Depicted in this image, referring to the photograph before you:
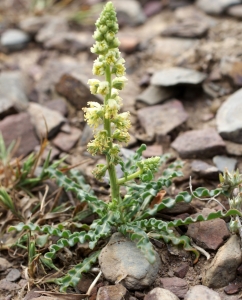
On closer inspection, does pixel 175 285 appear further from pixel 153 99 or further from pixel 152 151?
pixel 153 99

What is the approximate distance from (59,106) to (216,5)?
7.78ft

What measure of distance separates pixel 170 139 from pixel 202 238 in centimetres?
133

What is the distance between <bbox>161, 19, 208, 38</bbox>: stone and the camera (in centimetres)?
563

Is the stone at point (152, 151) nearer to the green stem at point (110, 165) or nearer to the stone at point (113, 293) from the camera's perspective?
the green stem at point (110, 165)

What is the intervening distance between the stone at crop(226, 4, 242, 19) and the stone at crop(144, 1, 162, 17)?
993mm

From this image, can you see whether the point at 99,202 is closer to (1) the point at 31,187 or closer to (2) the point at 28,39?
(1) the point at 31,187

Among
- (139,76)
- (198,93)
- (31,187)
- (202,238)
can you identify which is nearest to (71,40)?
(139,76)

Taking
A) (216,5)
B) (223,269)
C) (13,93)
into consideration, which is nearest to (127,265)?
(223,269)

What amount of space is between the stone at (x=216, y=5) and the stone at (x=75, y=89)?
195 cm

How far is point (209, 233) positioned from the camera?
11.0ft

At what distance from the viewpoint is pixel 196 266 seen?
329 cm

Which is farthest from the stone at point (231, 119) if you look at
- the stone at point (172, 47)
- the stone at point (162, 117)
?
the stone at point (172, 47)

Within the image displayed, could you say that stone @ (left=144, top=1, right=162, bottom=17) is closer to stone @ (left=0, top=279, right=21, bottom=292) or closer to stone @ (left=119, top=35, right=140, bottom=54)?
stone @ (left=119, top=35, right=140, bottom=54)

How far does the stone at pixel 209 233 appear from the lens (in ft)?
10.9
